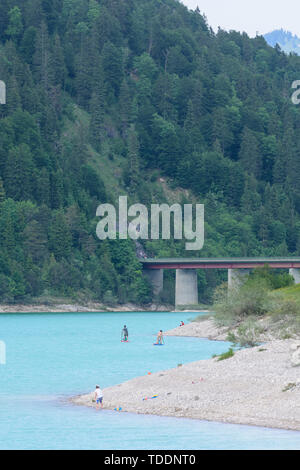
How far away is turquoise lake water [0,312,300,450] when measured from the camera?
131ft

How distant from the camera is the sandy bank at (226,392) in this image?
4322 cm

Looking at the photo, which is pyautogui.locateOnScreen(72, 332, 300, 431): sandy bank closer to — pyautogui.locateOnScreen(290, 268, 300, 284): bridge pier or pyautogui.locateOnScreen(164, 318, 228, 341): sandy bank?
pyautogui.locateOnScreen(164, 318, 228, 341): sandy bank

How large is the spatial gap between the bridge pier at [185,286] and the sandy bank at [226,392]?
136703 millimetres

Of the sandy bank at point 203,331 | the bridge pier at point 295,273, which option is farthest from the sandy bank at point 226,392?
the bridge pier at point 295,273

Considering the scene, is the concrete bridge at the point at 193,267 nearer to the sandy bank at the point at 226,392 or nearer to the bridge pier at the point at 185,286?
the bridge pier at the point at 185,286

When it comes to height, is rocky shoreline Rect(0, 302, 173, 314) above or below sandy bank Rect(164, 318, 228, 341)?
below

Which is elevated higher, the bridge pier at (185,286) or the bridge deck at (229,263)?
the bridge deck at (229,263)

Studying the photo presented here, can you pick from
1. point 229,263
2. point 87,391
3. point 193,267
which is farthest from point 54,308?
point 87,391

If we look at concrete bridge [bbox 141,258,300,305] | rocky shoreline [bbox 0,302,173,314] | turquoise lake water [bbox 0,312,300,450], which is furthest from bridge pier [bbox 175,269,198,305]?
turquoise lake water [bbox 0,312,300,450]

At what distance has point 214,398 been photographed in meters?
46.8

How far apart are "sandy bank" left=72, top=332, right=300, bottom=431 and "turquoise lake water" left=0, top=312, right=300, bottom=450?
1112 millimetres

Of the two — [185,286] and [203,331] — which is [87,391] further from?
[185,286]

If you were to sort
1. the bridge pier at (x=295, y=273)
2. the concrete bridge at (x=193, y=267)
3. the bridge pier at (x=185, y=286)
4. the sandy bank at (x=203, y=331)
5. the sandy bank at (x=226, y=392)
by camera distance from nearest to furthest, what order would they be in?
the sandy bank at (x=226, y=392) → the sandy bank at (x=203, y=331) → the bridge pier at (x=295, y=273) → the concrete bridge at (x=193, y=267) → the bridge pier at (x=185, y=286)

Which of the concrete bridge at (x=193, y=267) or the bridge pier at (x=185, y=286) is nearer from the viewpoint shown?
the concrete bridge at (x=193, y=267)
